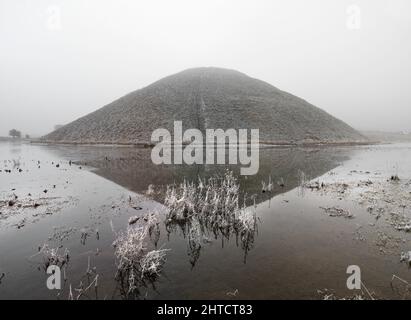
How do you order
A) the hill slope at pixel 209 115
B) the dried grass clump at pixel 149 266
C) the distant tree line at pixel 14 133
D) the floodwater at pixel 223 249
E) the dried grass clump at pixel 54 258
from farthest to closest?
the distant tree line at pixel 14 133, the hill slope at pixel 209 115, the dried grass clump at pixel 54 258, the dried grass clump at pixel 149 266, the floodwater at pixel 223 249

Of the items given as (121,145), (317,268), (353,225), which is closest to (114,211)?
(317,268)

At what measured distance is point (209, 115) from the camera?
7506 cm

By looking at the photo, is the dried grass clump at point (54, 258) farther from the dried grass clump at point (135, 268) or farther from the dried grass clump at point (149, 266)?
the dried grass clump at point (149, 266)

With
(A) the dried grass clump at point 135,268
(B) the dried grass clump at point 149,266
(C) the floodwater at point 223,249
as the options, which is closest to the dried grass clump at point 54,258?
(C) the floodwater at point 223,249

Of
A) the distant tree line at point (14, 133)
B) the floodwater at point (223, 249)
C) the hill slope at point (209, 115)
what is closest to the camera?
the floodwater at point (223, 249)

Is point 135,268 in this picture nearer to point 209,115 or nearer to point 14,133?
point 209,115

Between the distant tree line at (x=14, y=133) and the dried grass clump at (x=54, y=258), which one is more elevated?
the distant tree line at (x=14, y=133)

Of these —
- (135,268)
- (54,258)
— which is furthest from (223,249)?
(54,258)

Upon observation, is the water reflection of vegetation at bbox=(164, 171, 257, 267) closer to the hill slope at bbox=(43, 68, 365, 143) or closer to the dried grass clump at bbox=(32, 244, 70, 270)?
the dried grass clump at bbox=(32, 244, 70, 270)

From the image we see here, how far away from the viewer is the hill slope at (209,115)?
72.2 metres

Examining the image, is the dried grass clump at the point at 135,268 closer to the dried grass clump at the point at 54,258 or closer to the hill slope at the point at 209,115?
the dried grass clump at the point at 54,258

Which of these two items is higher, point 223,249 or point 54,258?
point 54,258

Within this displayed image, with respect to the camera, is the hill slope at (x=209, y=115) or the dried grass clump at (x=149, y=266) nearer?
the dried grass clump at (x=149, y=266)
